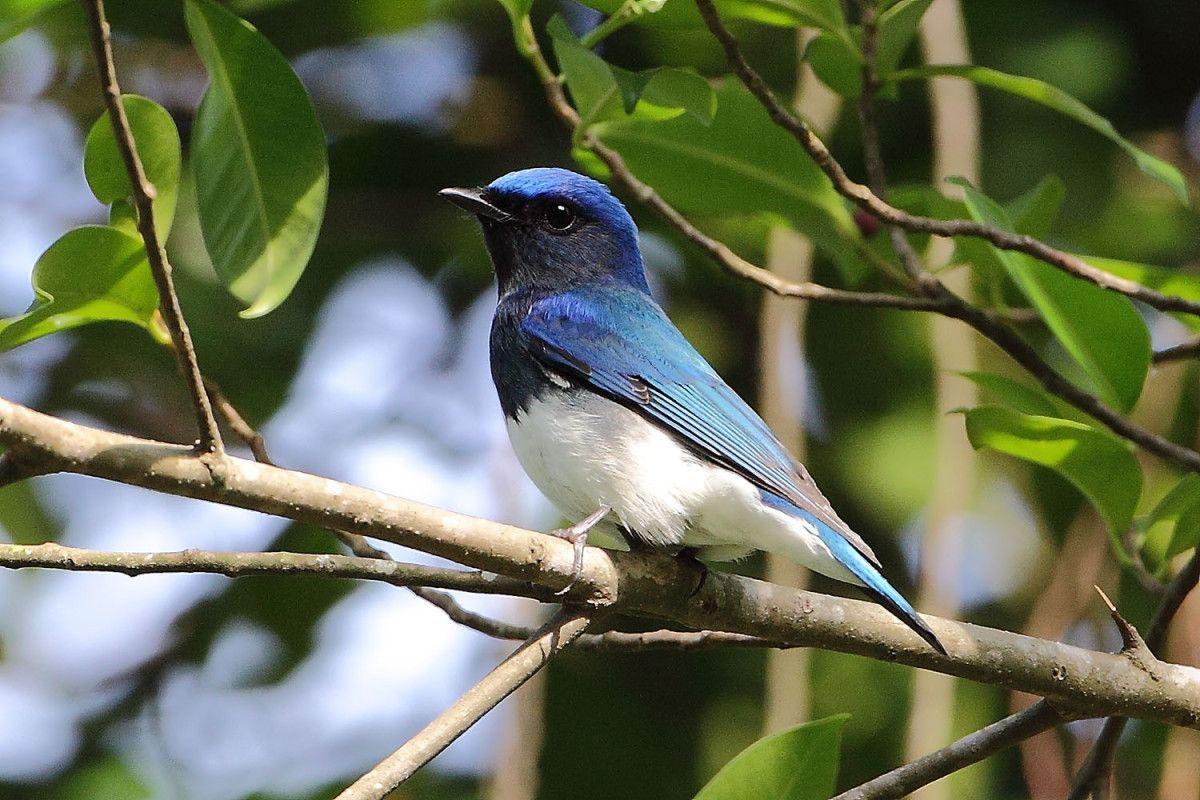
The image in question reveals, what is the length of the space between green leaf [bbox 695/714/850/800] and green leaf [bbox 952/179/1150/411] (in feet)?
3.48

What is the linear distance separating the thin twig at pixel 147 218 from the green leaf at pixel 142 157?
1.89 feet

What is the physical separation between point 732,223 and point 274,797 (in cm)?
236

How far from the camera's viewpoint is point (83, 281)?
2.43 metres

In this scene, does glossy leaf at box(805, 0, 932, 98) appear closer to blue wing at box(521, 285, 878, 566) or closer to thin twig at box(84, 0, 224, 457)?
blue wing at box(521, 285, 878, 566)

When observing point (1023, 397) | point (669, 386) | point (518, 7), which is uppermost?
point (518, 7)

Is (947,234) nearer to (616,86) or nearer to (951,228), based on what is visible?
(951,228)

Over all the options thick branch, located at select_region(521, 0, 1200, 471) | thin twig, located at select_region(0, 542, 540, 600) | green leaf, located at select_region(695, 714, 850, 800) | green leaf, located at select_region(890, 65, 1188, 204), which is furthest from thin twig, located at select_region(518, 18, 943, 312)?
→ thin twig, located at select_region(0, 542, 540, 600)

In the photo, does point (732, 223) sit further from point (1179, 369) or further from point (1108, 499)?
point (1108, 499)

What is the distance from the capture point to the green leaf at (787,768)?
2496mm

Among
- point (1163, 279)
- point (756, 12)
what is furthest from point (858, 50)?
point (1163, 279)

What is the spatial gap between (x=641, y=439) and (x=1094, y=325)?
1.05m

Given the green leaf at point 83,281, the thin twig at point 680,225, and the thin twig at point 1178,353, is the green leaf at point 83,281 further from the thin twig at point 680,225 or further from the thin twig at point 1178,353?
the thin twig at point 1178,353

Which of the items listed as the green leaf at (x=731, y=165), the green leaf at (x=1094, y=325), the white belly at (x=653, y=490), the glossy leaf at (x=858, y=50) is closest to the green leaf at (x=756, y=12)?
the glossy leaf at (x=858, y=50)

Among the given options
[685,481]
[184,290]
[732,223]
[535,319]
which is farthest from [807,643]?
[184,290]
